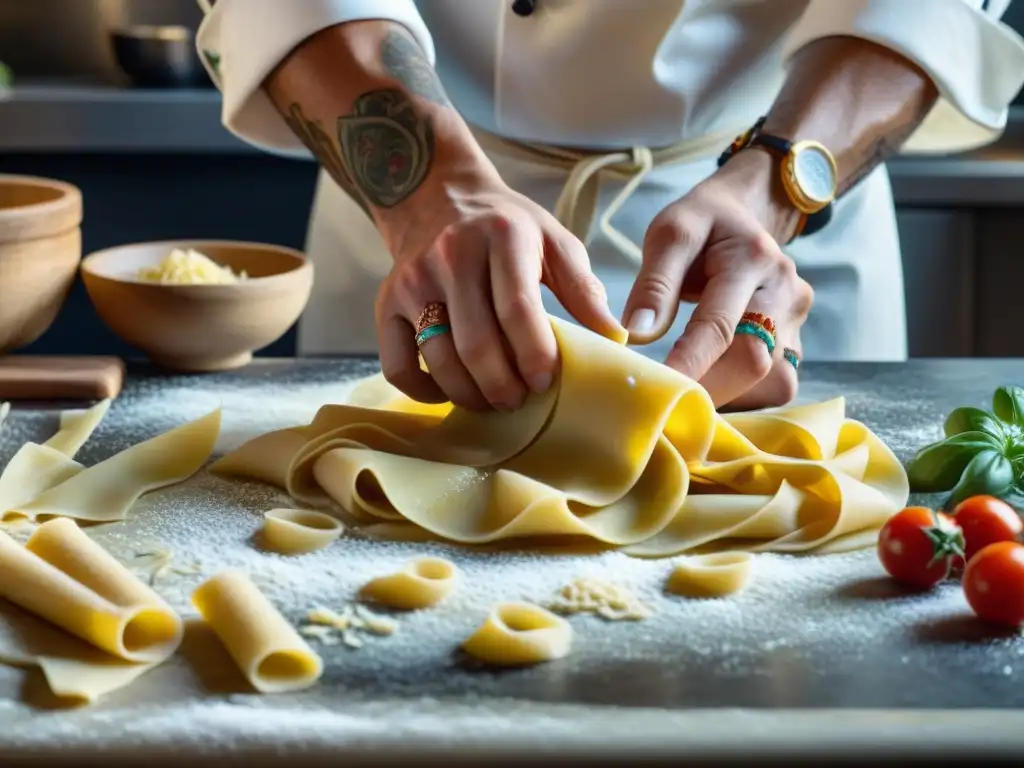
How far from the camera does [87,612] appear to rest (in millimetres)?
907

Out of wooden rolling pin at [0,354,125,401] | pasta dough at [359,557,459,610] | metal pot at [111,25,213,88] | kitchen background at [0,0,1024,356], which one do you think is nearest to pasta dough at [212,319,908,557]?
pasta dough at [359,557,459,610]

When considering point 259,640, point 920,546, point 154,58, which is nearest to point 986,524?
point 920,546

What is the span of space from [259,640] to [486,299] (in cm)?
46

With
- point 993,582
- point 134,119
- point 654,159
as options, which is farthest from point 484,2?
point 134,119

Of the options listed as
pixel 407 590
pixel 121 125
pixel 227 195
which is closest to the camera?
pixel 407 590

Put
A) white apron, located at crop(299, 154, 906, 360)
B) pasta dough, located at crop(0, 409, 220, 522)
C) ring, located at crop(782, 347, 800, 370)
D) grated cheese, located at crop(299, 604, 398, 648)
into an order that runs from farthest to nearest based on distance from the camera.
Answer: white apron, located at crop(299, 154, 906, 360), ring, located at crop(782, 347, 800, 370), pasta dough, located at crop(0, 409, 220, 522), grated cheese, located at crop(299, 604, 398, 648)

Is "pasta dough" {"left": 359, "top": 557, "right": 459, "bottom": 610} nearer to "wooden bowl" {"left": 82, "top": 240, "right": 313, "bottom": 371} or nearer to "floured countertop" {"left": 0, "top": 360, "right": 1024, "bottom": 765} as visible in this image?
"floured countertop" {"left": 0, "top": 360, "right": 1024, "bottom": 765}

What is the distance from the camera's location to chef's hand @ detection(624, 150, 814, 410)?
128 centimetres

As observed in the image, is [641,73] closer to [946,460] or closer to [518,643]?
[946,460]

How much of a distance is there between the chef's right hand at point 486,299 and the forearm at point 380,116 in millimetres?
77

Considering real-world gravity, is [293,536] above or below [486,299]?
below

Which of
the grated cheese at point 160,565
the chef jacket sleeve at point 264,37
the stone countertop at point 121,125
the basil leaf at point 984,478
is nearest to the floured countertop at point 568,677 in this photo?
the grated cheese at point 160,565

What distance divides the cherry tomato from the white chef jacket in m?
0.73

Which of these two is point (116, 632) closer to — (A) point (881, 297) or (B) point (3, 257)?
(B) point (3, 257)
